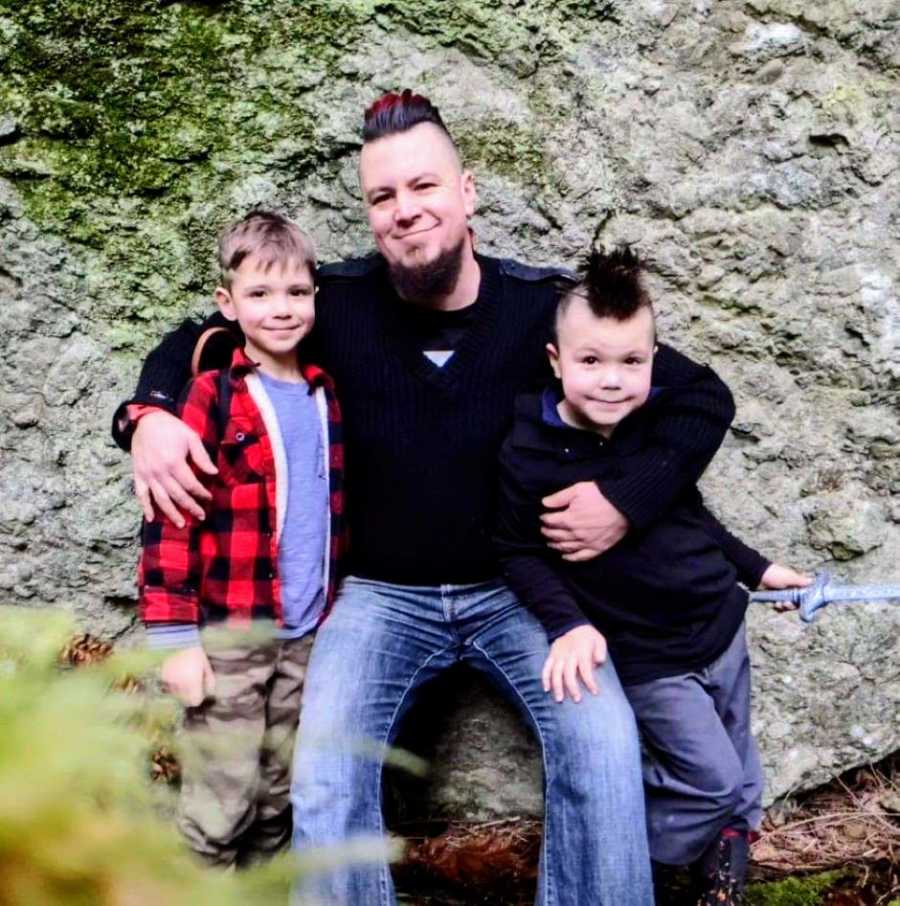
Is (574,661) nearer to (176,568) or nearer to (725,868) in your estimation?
(725,868)

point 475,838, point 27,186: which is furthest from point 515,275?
point 475,838

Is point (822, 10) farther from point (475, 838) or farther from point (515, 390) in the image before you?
point (475, 838)

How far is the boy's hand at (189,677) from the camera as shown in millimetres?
2533

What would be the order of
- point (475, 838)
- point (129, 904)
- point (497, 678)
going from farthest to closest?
point (475, 838)
point (497, 678)
point (129, 904)

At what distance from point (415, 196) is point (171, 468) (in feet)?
2.93

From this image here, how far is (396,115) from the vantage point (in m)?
2.83

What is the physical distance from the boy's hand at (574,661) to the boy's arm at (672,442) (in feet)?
0.93

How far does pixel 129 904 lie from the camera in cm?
77

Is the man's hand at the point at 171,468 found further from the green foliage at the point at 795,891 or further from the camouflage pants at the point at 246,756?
the green foliage at the point at 795,891

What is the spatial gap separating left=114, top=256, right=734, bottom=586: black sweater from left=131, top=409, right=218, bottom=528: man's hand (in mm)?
183

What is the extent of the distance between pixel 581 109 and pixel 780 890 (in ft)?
7.14

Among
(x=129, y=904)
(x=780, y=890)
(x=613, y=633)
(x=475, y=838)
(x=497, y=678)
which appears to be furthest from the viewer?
(x=475, y=838)

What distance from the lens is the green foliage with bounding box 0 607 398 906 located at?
752mm

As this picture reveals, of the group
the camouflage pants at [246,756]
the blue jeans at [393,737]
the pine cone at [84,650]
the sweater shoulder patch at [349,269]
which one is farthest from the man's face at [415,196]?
the pine cone at [84,650]
